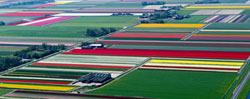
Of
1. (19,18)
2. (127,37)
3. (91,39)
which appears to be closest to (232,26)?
(127,37)

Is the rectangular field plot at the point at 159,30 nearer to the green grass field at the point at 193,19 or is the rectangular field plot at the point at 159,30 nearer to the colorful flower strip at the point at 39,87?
the green grass field at the point at 193,19

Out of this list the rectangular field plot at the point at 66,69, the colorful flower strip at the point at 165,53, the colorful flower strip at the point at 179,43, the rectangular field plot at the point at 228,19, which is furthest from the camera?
the rectangular field plot at the point at 228,19

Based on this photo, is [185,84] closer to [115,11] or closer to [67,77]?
[67,77]

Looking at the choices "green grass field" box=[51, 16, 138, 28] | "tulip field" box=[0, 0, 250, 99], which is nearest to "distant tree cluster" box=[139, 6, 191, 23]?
"tulip field" box=[0, 0, 250, 99]

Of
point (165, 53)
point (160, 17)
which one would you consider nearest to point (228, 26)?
point (160, 17)

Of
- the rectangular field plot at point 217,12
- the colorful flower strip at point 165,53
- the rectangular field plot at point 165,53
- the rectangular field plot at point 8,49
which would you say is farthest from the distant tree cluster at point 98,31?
the rectangular field plot at point 217,12

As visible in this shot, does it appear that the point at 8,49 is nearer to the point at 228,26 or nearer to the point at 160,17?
the point at 228,26
